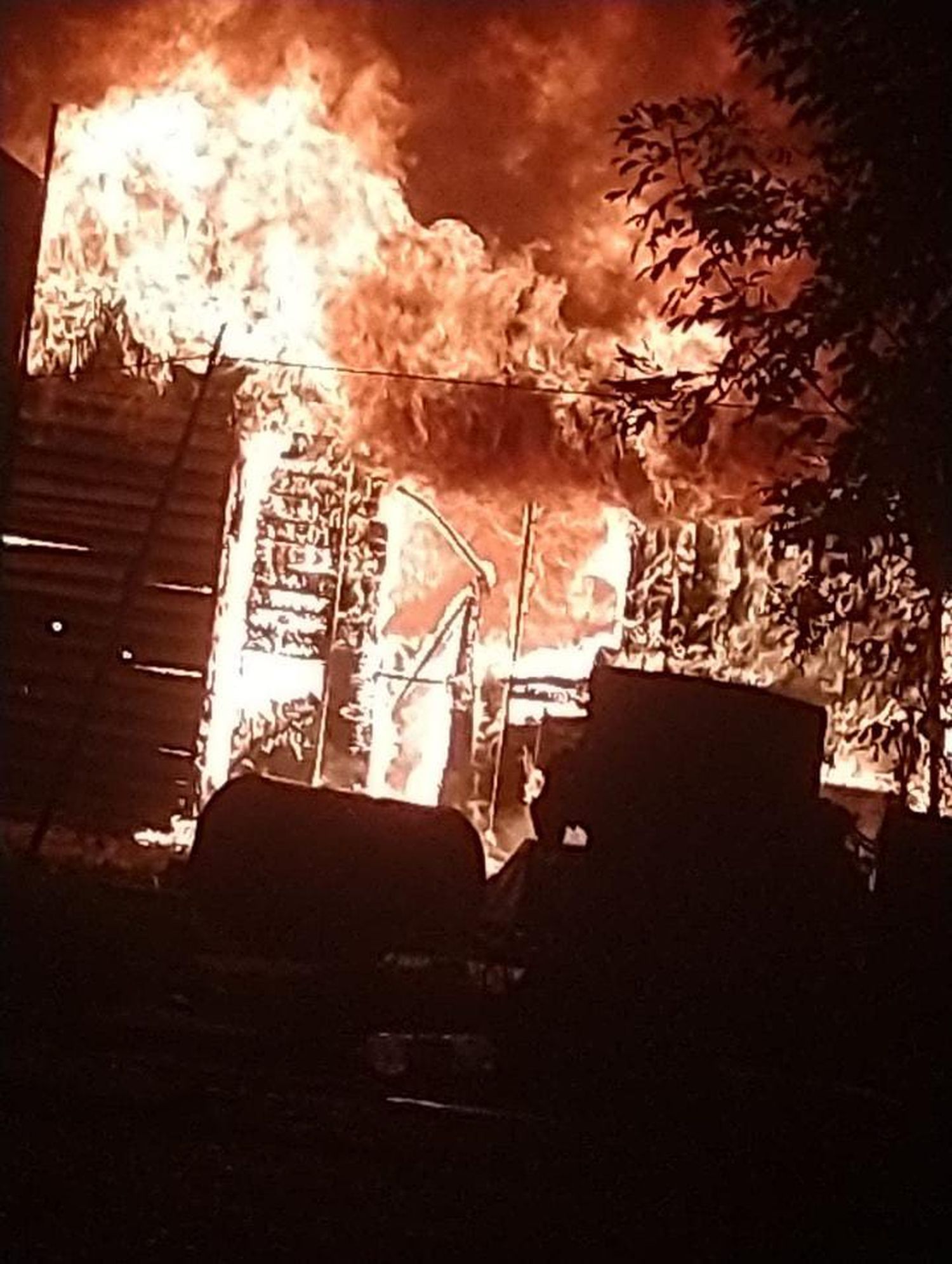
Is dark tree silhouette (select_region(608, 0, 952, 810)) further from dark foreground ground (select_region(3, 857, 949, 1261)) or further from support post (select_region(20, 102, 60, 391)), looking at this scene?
support post (select_region(20, 102, 60, 391))

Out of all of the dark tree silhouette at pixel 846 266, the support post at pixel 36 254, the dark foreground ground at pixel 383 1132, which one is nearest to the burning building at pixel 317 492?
the support post at pixel 36 254

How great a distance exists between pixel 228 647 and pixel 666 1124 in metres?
6.90

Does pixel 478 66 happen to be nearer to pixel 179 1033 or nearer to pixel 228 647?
pixel 228 647

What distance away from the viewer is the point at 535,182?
45.8ft

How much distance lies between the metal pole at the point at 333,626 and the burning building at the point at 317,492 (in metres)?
0.02

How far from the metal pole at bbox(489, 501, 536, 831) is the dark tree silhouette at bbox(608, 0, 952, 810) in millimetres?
4377

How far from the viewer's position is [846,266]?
28.6 ft

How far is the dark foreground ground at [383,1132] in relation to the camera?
576 cm

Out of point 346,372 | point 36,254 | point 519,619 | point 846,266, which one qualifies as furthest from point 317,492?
point 846,266

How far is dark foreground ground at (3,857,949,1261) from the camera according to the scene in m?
5.76

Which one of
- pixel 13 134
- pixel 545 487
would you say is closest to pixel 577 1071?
pixel 545 487

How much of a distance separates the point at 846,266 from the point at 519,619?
Answer: 5.49 meters

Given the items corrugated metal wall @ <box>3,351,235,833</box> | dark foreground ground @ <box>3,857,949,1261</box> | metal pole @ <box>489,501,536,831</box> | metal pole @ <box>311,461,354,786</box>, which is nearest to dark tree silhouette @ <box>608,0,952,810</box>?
dark foreground ground @ <box>3,857,949,1261</box>

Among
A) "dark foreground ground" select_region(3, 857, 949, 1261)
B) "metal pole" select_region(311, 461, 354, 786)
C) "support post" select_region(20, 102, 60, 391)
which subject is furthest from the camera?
"metal pole" select_region(311, 461, 354, 786)
